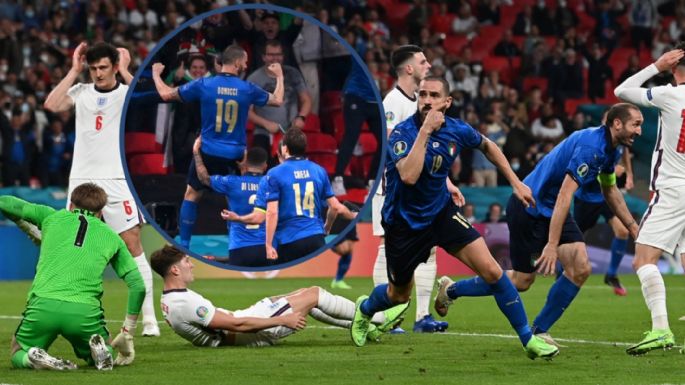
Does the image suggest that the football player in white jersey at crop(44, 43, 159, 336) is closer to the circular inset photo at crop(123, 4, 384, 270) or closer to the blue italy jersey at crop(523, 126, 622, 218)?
the circular inset photo at crop(123, 4, 384, 270)

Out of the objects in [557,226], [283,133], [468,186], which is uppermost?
[283,133]

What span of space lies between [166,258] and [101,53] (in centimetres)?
208

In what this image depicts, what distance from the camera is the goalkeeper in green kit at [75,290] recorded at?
8.56 m

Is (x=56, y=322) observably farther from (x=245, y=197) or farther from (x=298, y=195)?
(x=298, y=195)

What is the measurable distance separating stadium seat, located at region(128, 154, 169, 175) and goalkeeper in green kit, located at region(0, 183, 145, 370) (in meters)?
0.77

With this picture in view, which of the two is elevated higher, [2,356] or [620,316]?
[2,356]

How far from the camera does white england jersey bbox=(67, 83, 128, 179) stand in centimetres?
1141

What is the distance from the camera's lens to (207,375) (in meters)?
8.50

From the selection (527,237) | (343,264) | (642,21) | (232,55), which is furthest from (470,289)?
(642,21)

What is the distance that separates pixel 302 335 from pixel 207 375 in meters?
2.91

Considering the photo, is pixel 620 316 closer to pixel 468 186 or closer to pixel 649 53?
pixel 468 186

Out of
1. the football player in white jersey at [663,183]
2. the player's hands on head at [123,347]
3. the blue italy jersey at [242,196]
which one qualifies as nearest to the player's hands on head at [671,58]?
the football player in white jersey at [663,183]

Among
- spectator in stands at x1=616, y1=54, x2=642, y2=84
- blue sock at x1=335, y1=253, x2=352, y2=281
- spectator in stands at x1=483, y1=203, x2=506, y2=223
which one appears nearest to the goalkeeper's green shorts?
blue sock at x1=335, y1=253, x2=352, y2=281

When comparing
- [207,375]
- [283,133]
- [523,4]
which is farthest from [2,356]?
[523,4]
